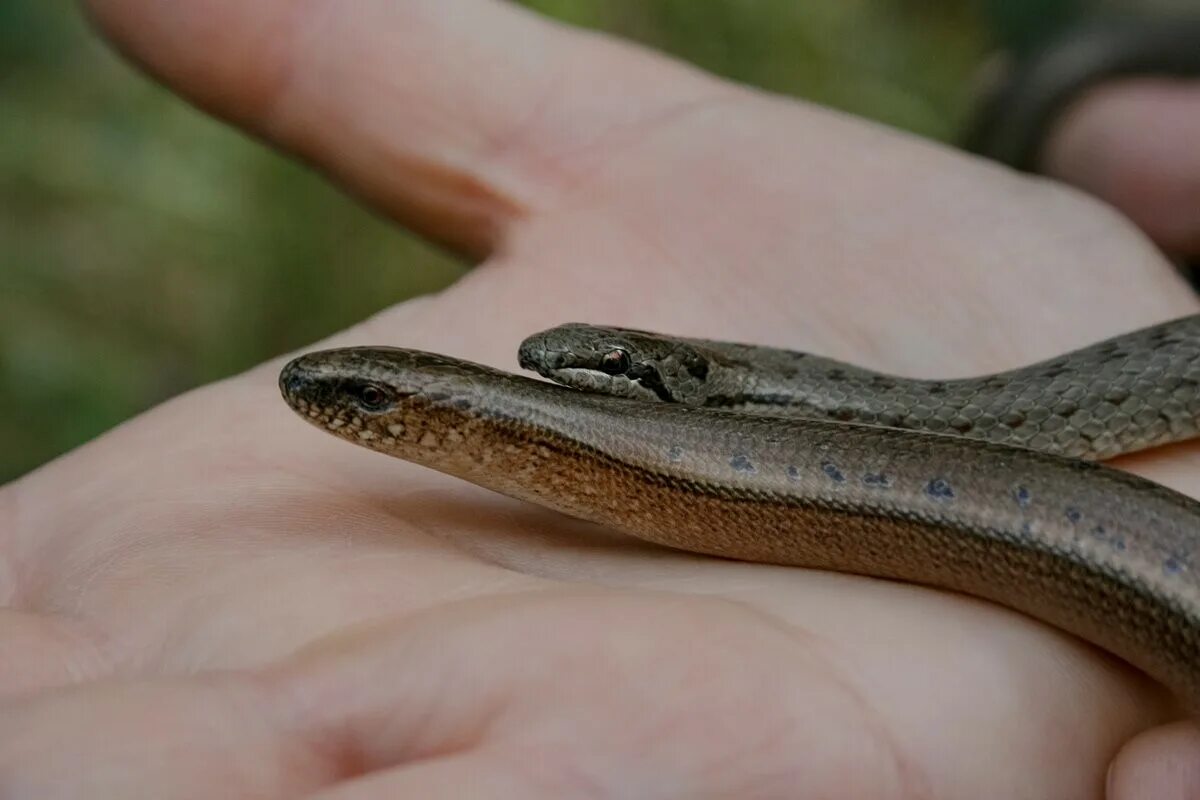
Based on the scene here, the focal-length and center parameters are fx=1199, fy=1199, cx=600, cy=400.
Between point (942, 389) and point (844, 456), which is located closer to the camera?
point (844, 456)

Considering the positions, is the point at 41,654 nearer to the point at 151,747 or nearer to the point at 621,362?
the point at 151,747

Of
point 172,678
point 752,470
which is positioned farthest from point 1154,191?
point 172,678

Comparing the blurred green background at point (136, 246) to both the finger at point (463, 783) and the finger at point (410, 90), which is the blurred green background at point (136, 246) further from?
the finger at point (463, 783)

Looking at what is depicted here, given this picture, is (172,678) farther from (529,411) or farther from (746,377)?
(746,377)

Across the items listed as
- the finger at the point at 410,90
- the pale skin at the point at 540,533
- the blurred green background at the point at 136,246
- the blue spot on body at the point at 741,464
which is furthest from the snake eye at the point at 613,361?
the blurred green background at the point at 136,246

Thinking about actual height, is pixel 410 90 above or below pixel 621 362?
above

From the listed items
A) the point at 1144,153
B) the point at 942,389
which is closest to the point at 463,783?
the point at 942,389
